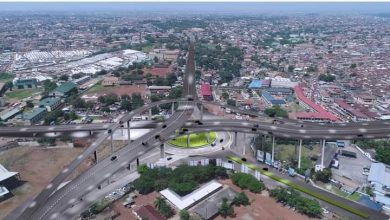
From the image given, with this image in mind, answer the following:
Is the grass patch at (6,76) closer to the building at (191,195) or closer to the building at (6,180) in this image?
the building at (6,180)

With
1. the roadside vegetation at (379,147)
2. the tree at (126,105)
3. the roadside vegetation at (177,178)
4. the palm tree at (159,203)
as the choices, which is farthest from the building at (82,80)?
the roadside vegetation at (379,147)

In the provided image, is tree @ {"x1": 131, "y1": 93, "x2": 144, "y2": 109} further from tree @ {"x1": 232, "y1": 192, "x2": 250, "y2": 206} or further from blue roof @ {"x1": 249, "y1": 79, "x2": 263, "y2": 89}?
tree @ {"x1": 232, "y1": 192, "x2": 250, "y2": 206}

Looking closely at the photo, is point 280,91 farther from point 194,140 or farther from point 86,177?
point 86,177

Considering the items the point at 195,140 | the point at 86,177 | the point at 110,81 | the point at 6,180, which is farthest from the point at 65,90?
the point at 86,177

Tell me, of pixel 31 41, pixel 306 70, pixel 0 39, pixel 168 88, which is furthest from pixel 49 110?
pixel 0 39

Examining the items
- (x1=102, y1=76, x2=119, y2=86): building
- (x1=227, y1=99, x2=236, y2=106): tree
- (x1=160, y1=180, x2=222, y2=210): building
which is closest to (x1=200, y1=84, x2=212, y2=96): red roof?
(x1=227, y1=99, x2=236, y2=106): tree

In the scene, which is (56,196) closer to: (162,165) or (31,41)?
(162,165)
